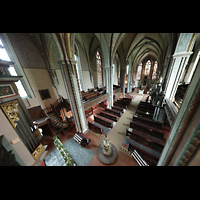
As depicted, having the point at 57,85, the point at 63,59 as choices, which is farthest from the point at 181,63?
the point at 57,85

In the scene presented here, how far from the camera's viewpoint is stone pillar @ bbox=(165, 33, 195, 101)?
375 cm

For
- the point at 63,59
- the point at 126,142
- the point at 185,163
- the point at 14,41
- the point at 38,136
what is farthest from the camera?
the point at 14,41

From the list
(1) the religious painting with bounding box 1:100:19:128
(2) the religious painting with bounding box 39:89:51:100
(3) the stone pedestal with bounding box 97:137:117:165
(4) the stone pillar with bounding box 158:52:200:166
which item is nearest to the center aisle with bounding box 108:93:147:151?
(3) the stone pedestal with bounding box 97:137:117:165

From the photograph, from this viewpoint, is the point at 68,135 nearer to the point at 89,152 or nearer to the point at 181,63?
the point at 89,152

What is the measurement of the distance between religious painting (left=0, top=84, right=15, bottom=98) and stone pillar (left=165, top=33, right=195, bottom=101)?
7.99 metres

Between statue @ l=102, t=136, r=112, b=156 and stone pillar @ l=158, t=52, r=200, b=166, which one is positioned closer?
stone pillar @ l=158, t=52, r=200, b=166

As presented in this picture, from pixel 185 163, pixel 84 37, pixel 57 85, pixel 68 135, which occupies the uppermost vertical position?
pixel 84 37

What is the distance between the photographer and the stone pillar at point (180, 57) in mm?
3751

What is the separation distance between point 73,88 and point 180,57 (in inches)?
273

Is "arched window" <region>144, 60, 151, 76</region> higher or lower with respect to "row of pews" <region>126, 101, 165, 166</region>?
higher

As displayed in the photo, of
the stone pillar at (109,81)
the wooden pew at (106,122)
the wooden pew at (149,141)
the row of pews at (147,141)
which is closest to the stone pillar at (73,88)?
the wooden pew at (106,122)

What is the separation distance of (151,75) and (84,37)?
68.3 feet

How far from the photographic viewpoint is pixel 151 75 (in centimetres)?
2041

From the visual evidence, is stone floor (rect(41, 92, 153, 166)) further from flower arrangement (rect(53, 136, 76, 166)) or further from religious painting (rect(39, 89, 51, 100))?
religious painting (rect(39, 89, 51, 100))
